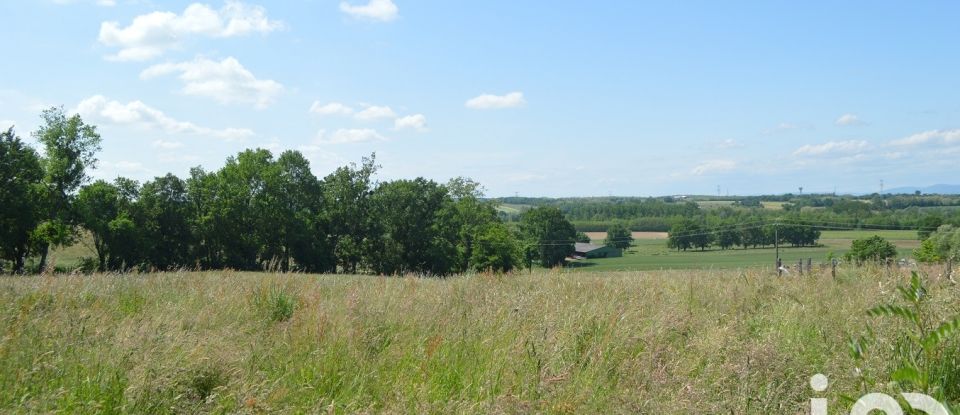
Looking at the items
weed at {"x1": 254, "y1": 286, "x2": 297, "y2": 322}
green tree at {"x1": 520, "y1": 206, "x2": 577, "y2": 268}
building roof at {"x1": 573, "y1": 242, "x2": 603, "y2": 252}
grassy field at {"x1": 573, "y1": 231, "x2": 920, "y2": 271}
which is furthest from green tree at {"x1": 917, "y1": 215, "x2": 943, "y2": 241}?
weed at {"x1": 254, "y1": 286, "x2": 297, "y2": 322}

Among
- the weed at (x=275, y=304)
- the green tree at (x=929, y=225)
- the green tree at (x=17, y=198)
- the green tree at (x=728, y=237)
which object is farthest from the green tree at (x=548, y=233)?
the weed at (x=275, y=304)

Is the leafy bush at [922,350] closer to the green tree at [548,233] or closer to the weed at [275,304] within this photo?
the weed at [275,304]

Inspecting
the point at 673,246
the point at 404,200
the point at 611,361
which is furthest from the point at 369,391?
the point at 673,246

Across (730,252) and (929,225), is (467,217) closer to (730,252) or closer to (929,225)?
(730,252)

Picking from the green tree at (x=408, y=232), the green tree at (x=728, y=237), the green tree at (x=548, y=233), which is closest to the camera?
the green tree at (x=408, y=232)

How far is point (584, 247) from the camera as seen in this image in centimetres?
9569

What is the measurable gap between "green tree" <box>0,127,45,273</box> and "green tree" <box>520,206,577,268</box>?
61.3 meters

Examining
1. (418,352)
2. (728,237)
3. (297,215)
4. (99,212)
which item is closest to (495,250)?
(297,215)

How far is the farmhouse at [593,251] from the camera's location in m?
92.9

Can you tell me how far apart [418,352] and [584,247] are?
9246 cm

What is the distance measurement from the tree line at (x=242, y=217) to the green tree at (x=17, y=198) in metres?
0.08

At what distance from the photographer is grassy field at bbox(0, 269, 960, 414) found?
392 centimetres

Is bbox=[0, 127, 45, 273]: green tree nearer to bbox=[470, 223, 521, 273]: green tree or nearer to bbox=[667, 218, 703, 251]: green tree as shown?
bbox=[470, 223, 521, 273]: green tree

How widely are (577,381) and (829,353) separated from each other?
2383 mm
